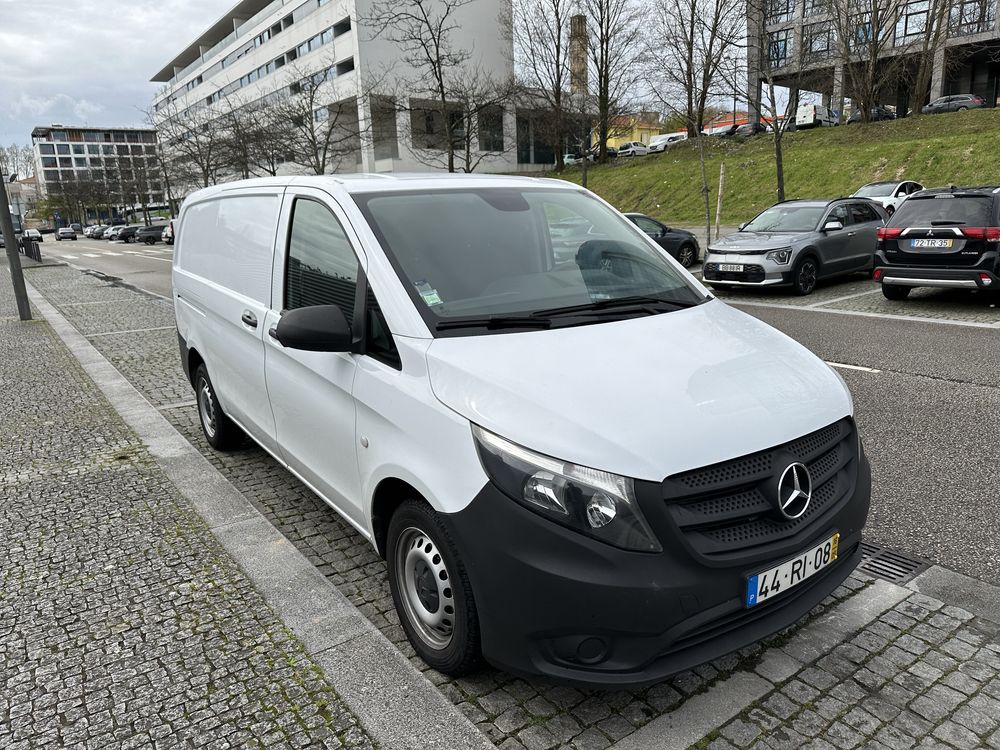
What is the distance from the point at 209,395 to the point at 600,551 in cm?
397

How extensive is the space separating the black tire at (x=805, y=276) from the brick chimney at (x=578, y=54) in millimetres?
33417

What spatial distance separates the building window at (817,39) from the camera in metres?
26.6

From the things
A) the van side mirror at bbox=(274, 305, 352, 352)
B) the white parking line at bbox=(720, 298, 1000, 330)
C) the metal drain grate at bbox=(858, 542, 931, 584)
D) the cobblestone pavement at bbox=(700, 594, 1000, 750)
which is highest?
the van side mirror at bbox=(274, 305, 352, 352)

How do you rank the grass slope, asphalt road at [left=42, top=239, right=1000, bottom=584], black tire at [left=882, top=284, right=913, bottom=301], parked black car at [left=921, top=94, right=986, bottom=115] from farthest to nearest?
parked black car at [left=921, top=94, right=986, bottom=115], the grass slope, black tire at [left=882, top=284, right=913, bottom=301], asphalt road at [left=42, top=239, right=1000, bottom=584]

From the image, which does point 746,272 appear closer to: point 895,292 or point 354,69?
point 895,292

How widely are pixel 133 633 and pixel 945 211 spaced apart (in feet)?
37.4

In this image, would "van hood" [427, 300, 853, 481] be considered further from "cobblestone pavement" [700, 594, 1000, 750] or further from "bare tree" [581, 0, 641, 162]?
"bare tree" [581, 0, 641, 162]

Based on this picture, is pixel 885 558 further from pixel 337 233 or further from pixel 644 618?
pixel 337 233

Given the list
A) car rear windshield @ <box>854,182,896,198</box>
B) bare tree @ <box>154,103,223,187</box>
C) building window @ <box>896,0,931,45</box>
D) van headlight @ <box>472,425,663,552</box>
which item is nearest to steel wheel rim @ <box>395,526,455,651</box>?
van headlight @ <box>472,425,663,552</box>

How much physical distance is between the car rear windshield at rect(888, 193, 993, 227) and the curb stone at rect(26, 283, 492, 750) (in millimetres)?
10227

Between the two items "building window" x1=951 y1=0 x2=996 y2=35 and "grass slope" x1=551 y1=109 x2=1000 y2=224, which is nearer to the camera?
"grass slope" x1=551 y1=109 x2=1000 y2=224

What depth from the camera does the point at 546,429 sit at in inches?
90.5

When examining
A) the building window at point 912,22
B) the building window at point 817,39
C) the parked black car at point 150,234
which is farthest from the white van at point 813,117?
the parked black car at point 150,234

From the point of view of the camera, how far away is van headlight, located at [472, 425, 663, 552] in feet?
7.21
